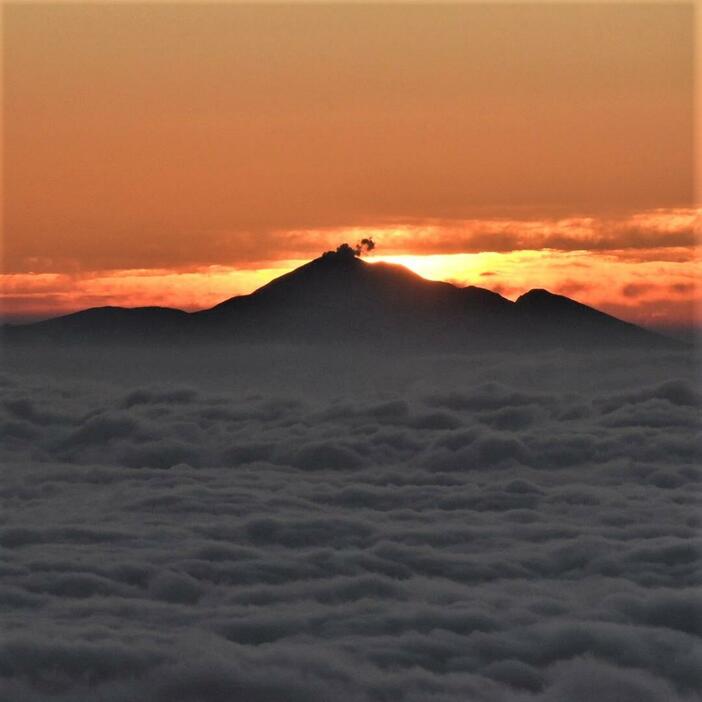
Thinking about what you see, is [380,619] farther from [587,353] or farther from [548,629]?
[587,353]

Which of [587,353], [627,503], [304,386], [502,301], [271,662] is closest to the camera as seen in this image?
[271,662]

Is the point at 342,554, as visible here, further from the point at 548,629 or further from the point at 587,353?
the point at 587,353

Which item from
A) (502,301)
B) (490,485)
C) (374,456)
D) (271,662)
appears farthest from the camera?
(502,301)

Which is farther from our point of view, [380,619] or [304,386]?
[304,386]

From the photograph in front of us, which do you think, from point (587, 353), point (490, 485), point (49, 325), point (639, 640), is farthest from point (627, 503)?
point (49, 325)

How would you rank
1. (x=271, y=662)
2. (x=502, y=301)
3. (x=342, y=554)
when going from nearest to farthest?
1. (x=271, y=662)
2. (x=342, y=554)
3. (x=502, y=301)

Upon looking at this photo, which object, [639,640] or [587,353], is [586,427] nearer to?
[639,640]

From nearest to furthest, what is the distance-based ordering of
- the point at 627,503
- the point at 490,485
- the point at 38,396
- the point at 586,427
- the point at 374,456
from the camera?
the point at 627,503 < the point at 490,485 < the point at 374,456 < the point at 586,427 < the point at 38,396

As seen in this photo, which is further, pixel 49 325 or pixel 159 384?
pixel 49 325

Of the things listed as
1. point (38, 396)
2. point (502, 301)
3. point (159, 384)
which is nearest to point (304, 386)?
point (159, 384)
